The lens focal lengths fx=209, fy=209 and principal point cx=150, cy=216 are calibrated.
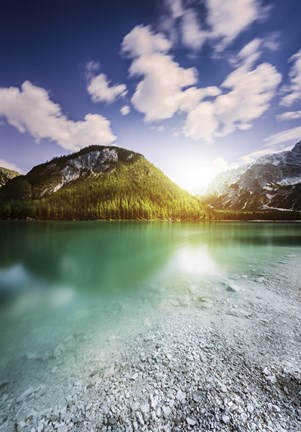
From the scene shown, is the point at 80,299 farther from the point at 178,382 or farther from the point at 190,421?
the point at 190,421

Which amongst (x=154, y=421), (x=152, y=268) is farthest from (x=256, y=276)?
(x=154, y=421)

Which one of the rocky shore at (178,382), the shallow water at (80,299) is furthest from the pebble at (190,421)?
the shallow water at (80,299)

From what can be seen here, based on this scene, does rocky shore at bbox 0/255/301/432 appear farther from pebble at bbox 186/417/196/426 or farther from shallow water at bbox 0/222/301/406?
shallow water at bbox 0/222/301/406

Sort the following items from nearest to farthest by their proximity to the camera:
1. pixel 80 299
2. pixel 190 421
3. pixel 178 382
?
pixel 190 421 < pixel 178 382 < pixel 80 299

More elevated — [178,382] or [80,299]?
[178,382]

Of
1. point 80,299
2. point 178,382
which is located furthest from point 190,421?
point 80,299

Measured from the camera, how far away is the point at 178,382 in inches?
262

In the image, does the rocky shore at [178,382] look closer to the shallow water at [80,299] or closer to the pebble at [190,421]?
the pebble at [190,421]

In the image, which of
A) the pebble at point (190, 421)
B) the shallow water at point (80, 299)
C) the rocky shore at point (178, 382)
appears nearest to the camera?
the pebble at point (190, 421)

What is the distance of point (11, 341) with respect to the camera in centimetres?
915

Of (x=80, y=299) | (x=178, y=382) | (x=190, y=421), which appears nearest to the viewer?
(x=190, y=421)

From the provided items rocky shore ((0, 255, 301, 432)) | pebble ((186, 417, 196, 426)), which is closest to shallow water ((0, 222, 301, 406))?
rocky shore ((0, 255, 301, 432))

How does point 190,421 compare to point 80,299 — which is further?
point 80,299

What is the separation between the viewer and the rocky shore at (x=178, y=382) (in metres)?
5.46
